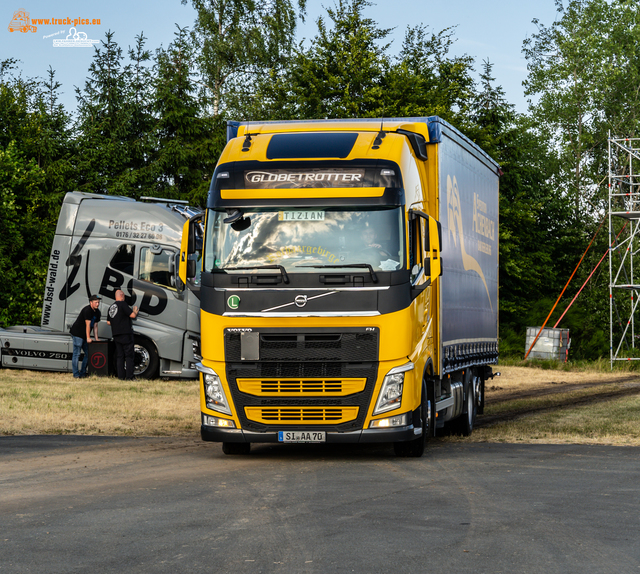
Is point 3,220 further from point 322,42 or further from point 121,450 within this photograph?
point 121,450

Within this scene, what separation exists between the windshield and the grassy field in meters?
4.35

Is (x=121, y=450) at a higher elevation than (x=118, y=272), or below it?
below

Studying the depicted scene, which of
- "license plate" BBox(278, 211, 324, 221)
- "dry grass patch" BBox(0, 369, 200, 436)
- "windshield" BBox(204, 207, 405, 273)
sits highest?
"license plate" BBox(278, 211, 324, 221)

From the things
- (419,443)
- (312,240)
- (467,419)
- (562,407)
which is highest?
(312,240)

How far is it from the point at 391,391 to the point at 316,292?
4.27ft

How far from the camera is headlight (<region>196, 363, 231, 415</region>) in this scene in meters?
10.6

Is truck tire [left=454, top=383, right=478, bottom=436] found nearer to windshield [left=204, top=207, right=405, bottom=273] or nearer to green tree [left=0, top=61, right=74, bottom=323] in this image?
windshield [left=204, top=207, right=405, bottom=273]

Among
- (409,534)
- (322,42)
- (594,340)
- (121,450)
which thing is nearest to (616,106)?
(594,340)

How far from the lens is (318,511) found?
785 cm

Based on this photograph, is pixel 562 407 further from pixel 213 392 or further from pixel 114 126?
pixel 114 126

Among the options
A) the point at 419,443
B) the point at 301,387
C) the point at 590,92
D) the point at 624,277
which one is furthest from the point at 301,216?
the point at 590,92

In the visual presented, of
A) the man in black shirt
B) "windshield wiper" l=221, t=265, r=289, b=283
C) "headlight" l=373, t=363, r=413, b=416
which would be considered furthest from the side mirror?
the man in black shirt

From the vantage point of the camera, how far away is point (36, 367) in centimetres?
2317

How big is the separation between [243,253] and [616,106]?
147ft
